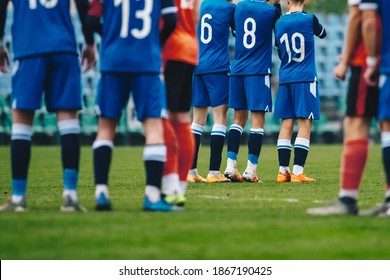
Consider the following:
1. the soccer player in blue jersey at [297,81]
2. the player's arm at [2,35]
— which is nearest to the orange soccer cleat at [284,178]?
the soccer player in blue jersey at [297,81]

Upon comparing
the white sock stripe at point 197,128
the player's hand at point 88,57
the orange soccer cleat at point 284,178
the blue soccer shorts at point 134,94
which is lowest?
the orange soccer cleat at point 284,178

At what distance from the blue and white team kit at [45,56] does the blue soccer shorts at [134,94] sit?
29cm

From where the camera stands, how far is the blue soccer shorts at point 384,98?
8805 millimetres

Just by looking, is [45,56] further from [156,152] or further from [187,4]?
[187,4]

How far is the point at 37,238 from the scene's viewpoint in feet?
24.5

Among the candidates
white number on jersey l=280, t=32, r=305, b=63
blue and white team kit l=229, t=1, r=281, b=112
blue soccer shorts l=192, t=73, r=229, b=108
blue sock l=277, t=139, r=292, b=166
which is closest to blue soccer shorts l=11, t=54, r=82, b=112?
blue soccer shorts l=192, t=73, r=229, b=108

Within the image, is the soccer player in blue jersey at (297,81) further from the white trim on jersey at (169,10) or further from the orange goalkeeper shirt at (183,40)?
the white trim on jersey at (169,10)

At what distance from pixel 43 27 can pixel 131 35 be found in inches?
29.4

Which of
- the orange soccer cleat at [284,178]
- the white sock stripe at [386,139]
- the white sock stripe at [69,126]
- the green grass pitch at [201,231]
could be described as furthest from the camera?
the orange soccer cleat at [284,178]

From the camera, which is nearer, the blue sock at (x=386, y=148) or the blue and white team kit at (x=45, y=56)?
the blue sock at (x=386, y=148)

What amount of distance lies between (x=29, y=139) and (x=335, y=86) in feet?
106

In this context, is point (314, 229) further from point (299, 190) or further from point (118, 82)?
point (299, 190)

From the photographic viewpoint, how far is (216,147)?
1467 centimetres
